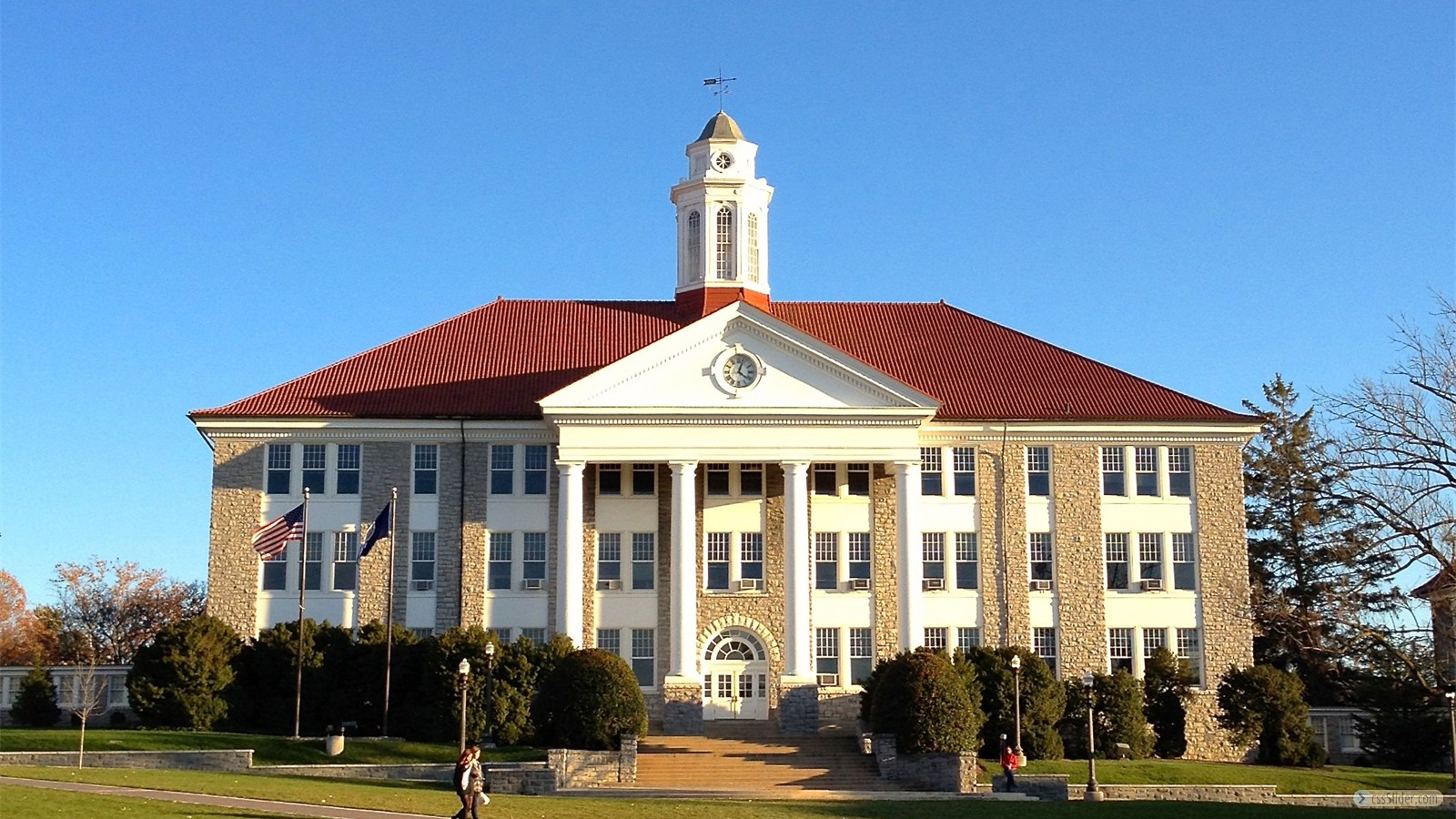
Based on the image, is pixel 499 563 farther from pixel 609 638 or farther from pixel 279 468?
pixel 279 468

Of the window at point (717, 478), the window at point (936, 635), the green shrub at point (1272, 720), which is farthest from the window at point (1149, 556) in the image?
the window at point (717, 478)

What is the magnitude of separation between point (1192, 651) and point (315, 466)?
90.1 ft

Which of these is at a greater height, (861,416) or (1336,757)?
(861,416)

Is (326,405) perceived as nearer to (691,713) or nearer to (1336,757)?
(691,713)

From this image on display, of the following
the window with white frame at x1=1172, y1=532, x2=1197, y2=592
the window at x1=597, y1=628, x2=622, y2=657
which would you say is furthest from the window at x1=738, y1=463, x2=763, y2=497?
the window with white frame at x1=1172, y1=532, x2=1197, y2=592

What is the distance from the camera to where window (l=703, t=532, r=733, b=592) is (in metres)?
50.0

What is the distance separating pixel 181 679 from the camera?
44906mm

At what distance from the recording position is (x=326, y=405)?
50625 millimetres

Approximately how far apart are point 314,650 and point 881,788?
55.6 ft

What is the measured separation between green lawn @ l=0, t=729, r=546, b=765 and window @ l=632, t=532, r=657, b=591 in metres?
8.42

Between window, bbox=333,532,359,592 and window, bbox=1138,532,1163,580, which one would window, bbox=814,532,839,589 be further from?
window, bbox=333,532,359,592

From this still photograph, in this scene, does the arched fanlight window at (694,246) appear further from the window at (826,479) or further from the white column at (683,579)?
the white column at (683,579)

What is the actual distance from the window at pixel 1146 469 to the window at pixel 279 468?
86.0ft

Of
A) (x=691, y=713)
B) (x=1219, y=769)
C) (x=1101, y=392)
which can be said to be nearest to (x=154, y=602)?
(x=691, y=713)
